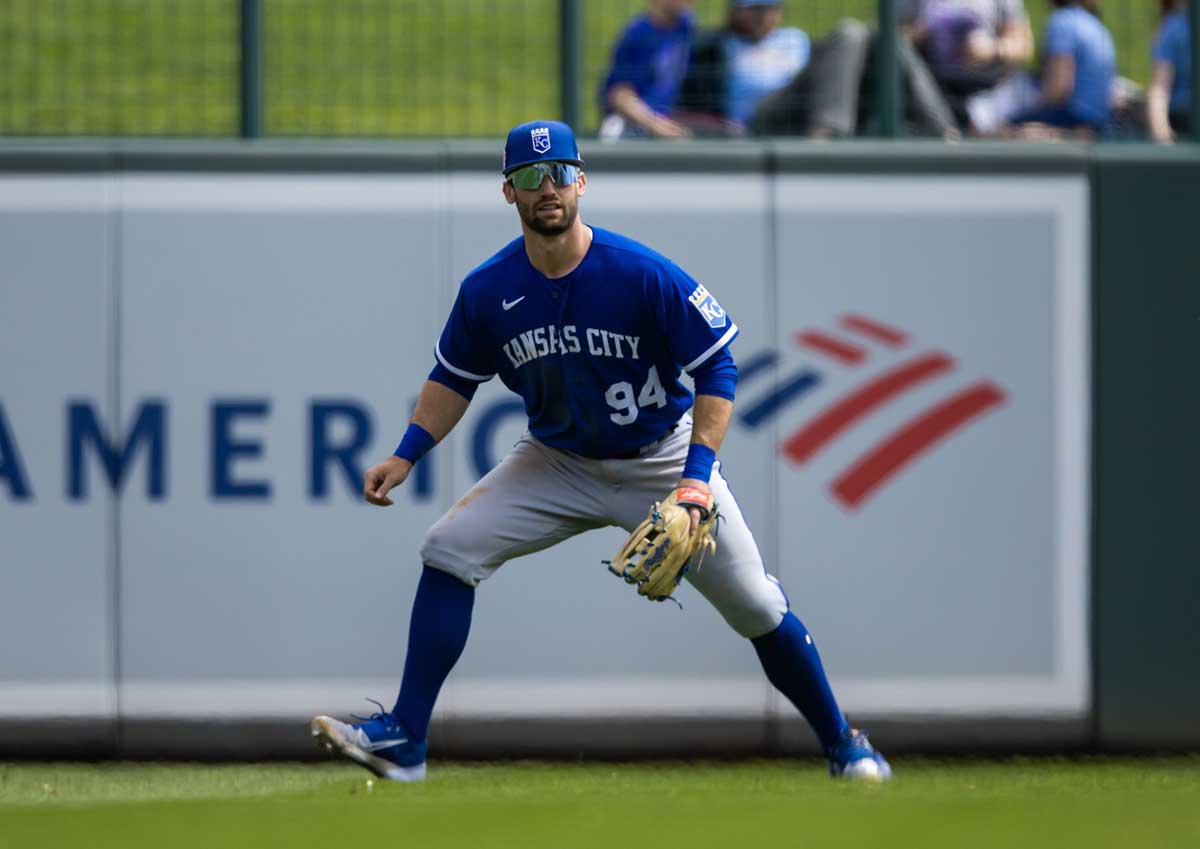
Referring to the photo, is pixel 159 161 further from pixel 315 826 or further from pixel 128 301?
pixel 315 826

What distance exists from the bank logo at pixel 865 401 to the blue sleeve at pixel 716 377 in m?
1.54

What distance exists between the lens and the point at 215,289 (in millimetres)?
6520

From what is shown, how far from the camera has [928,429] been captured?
6625mm

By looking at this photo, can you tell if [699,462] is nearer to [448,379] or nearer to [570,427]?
[570,427]

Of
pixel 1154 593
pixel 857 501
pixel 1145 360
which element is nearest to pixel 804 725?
pixel 857 501

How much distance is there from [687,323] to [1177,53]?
2.82 metres

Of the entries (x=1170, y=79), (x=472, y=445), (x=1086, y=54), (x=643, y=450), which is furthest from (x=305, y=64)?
→ (x=1170, y=79)

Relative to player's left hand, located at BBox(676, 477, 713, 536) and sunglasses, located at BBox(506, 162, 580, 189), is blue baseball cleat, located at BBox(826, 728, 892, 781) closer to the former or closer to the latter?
player's left hand, located at BBox(676, 477, 713, 536)

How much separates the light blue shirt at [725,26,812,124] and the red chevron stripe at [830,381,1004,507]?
1253 millimetres

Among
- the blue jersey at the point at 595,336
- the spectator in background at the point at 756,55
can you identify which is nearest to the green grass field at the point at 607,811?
the blue jersey at the point at 595,336

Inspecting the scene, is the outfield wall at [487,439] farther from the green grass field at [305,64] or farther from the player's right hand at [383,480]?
the player's right hand at [383,480]

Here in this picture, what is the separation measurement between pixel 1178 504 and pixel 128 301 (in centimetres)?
377

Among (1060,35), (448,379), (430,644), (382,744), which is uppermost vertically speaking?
(1060,35)

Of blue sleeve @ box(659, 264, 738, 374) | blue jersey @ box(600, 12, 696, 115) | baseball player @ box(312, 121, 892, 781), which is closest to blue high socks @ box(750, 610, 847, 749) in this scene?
baseball player @ box(312, 121, 892, 781)
